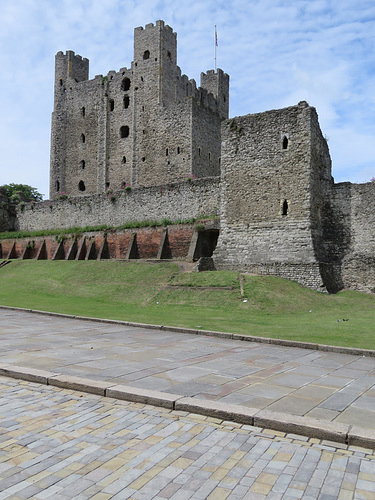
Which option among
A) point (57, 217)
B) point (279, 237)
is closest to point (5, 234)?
point (57, 217)

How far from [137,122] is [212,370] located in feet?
126

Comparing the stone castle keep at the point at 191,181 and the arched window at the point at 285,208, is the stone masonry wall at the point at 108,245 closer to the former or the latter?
the stone castle keep at the point at 191,181

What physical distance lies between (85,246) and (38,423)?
27052 millimetres

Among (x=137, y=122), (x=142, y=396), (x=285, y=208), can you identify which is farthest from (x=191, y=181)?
(x=142, y=396)

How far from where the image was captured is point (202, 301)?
56.8 feet

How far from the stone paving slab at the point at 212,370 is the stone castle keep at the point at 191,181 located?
466 inches

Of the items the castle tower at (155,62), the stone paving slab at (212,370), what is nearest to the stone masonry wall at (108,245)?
the stone paving slab at (212,370)

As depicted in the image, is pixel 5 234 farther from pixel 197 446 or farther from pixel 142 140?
pixel 197 446

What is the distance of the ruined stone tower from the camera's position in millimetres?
39250

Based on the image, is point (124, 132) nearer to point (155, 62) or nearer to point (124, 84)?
point (124, 84)

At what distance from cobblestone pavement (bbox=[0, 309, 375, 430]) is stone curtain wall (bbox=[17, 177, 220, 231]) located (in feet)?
55.3

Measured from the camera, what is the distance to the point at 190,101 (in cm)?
3819

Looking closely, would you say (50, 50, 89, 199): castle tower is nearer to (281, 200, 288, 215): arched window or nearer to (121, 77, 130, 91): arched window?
(121, 77, 130, 91): arched window

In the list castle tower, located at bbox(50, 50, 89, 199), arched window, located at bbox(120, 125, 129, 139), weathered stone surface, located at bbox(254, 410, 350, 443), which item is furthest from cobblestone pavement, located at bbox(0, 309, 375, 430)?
castle tower, located at bbox(50, 50, 89, 199)
